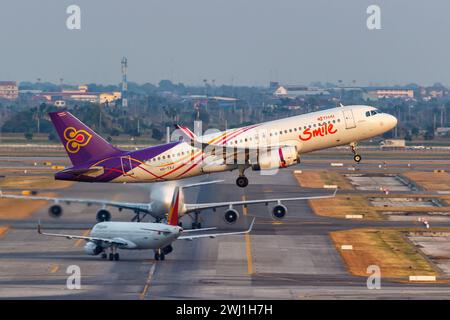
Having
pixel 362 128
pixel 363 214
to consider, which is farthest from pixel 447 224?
pixel 362 128

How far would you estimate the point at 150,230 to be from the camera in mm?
87312

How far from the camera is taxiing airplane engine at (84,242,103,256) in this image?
8950cm

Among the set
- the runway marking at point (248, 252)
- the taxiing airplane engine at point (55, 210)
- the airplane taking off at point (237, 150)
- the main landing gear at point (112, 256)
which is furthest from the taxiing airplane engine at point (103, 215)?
the runway marking at point (248, 252)

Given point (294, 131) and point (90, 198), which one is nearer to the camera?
point (294, 131)

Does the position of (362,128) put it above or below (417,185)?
above

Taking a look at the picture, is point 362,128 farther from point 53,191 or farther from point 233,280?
point 53,191

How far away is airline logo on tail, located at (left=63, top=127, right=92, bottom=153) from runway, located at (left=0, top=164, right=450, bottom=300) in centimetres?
979

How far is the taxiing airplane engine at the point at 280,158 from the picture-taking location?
3410 inches

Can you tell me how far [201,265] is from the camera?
86.1m

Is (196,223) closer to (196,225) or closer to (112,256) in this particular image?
(196,225)

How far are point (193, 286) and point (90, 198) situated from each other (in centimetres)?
3223

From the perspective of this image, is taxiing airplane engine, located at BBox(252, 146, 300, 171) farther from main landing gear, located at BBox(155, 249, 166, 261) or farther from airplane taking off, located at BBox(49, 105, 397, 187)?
main landing gear, located at BBox(155, 249, 166, 261)
